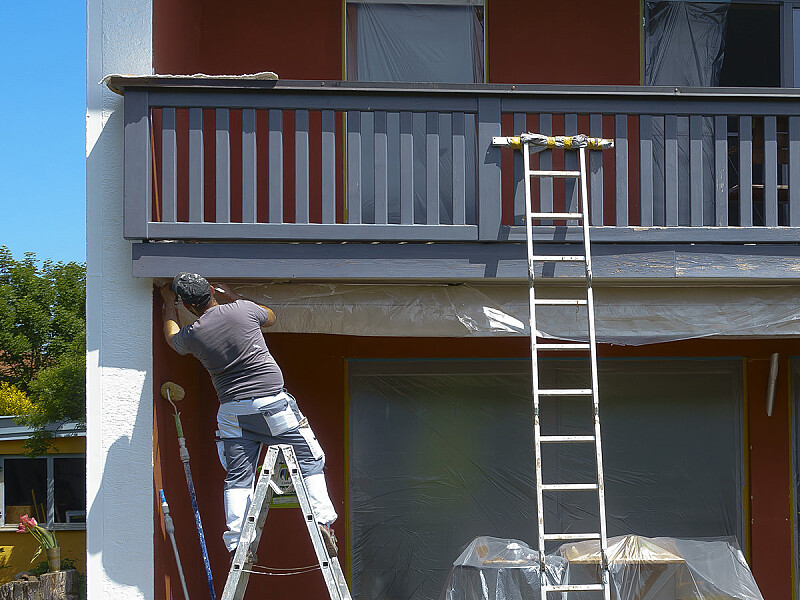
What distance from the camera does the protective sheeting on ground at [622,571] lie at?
5.93 meters

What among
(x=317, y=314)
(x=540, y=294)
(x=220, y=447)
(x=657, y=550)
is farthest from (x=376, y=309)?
(x=657, y=550)

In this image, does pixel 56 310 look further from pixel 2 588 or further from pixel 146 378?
pixel 146 378

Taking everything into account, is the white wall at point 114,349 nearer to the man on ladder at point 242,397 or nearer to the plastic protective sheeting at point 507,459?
the man on ladder at point 242,397

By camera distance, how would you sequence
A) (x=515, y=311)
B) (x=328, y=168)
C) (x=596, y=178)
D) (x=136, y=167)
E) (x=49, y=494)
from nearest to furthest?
(x=136, y=167), (x=328, y=168), (x=596, y=178), (x=515, y=311), (x=49, y=494)

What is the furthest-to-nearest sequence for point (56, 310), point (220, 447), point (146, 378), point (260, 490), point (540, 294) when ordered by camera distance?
point (56, 310), point (540, 294), point (146, 378), point (220, 447), point (260, 490)

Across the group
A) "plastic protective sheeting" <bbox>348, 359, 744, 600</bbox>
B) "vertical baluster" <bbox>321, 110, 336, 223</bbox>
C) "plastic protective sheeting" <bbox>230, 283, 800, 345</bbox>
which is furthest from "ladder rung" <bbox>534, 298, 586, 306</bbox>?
"plastic protective sheeting" <bbox>348, 359, 744, 600</bbox>

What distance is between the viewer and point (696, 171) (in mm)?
5930

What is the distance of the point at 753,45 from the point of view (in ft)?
26.3

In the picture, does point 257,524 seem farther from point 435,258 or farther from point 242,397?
point 435,258

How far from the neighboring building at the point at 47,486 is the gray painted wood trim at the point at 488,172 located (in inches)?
310

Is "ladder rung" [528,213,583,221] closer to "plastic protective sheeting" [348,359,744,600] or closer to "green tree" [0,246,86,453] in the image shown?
"plastic protective sheeting" [348,359,744,600]

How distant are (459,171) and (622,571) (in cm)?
287

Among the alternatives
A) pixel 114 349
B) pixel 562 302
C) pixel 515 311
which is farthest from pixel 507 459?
pixel 114 349

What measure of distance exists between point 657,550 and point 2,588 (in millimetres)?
6136
